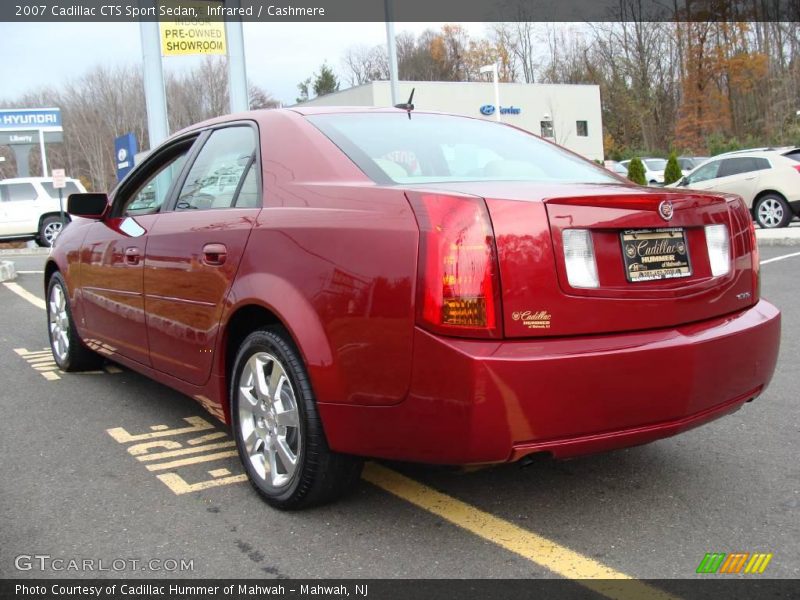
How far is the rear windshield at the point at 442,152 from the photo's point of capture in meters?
3.11

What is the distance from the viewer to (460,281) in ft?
7.94

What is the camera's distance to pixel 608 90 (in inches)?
2286

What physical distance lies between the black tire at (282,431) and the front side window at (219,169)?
786 millimetres

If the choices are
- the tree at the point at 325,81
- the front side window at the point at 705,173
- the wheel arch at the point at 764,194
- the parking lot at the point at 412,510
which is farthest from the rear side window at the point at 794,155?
the tree at the point at 325,81

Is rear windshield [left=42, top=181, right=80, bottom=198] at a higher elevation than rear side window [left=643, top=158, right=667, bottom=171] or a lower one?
lower

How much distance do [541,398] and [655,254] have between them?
2.23 ft

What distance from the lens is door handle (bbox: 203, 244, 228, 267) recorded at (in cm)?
327

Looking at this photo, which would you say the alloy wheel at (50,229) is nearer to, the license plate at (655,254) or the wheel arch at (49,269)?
the wheel arch at (49,269)

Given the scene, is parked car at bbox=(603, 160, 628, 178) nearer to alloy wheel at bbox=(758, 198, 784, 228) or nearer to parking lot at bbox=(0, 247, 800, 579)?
parking lot at bbox=(0, 247, 800, 579)

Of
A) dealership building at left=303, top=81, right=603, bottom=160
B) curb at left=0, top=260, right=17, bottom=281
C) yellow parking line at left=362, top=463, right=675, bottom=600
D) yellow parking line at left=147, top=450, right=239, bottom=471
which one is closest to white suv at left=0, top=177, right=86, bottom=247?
curb at left=0, top=260, right=17, bottom=281

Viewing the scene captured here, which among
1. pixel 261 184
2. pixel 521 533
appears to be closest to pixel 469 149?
pixel 261 184

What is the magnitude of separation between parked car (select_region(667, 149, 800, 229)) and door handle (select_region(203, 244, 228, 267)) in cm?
1313

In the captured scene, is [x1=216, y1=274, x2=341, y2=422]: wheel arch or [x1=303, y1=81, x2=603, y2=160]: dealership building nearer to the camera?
[x1=216, y1=274, x2=341, y2=422]: wheel arch

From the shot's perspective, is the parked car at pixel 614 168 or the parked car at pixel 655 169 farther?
the parked car at pixel 655 169
